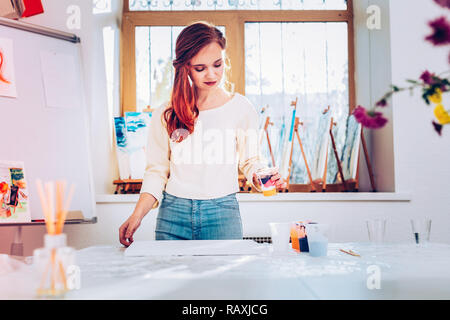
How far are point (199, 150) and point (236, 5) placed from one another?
5.74 ft

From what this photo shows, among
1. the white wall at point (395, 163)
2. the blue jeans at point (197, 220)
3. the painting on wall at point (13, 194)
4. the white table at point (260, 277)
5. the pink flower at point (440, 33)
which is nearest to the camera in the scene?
the pink flower at point (440, 33)

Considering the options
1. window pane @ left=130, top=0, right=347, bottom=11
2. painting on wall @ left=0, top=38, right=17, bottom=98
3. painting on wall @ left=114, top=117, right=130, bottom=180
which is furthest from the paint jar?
window pane @ left=130, top=0, right=347, bottom=11

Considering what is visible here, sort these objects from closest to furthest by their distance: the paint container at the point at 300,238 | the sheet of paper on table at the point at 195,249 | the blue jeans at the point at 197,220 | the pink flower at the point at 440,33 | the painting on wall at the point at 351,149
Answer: the pink flower at the point at 440,33, the sheet of paper on table at the point at 195,249, the paint container at the point at 300,238, the blue jeans at the point at 197,220, the painting on wall at the point at 351,149

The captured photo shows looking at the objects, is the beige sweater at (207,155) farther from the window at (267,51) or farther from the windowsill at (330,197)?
the window at (267,51)

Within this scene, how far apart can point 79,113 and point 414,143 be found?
1759 mm

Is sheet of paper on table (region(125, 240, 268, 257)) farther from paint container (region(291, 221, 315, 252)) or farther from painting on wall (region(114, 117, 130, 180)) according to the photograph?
painting on wall (region(114, 117, 130, 180))

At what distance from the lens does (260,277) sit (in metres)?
0.77

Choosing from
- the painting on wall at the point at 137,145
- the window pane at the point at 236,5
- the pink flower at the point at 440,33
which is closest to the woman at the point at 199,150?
the pink flower at the point at 440,33

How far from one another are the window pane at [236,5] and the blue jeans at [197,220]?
1.84 metres

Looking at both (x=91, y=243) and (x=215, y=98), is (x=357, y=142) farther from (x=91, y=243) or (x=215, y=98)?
(x=91, y=243)

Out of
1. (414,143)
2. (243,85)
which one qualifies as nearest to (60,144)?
(243,85)

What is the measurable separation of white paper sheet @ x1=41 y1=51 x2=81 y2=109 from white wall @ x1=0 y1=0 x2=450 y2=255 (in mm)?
250

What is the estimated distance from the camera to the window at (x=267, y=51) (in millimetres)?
2881

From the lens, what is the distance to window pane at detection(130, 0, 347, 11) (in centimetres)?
293
